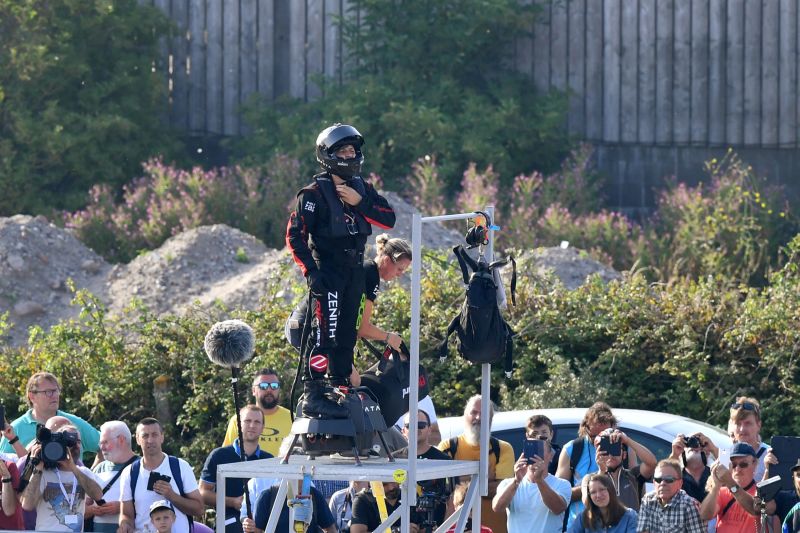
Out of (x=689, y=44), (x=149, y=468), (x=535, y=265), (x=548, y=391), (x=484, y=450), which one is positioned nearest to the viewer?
(x=484, y=450)

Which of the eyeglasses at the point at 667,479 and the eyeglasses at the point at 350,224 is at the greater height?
the eyeglasses at the point at 350,224

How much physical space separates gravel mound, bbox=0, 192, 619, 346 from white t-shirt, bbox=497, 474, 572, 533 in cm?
678

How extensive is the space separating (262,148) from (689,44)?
6494 millimetres

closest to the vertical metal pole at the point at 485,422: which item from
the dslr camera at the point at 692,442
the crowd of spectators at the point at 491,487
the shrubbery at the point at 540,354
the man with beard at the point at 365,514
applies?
the crowd of spectators at the point at 491,487

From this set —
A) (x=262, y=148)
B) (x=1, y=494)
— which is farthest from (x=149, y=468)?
(x=262, y=148)

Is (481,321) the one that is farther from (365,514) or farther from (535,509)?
(535,509)

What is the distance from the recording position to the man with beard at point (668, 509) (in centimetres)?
936

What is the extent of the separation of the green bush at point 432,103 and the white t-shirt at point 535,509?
462 inches

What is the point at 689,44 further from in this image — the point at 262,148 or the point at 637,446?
the point at 637,446

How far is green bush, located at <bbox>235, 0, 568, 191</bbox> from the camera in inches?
859

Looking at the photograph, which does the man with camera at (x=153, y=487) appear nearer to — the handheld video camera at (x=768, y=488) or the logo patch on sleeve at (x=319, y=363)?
the logo patch on sleeve at (x=319, y=363)

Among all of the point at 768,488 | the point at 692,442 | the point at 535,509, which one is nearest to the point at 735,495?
the point at 768,488

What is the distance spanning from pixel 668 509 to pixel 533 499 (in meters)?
0.90

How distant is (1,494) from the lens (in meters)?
10.3
